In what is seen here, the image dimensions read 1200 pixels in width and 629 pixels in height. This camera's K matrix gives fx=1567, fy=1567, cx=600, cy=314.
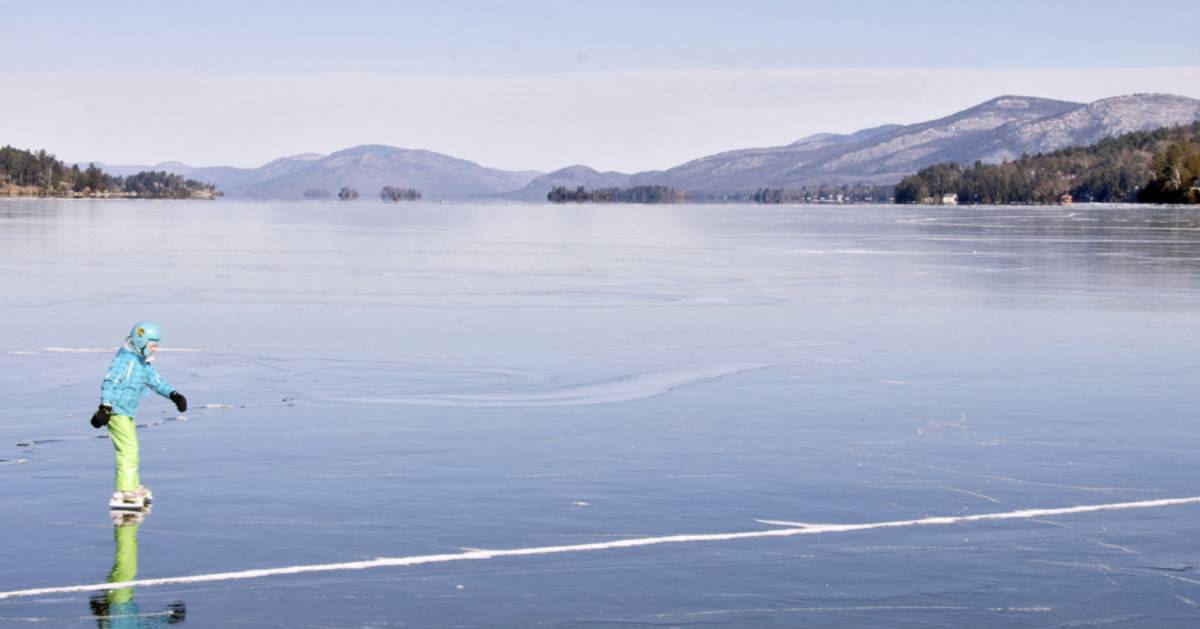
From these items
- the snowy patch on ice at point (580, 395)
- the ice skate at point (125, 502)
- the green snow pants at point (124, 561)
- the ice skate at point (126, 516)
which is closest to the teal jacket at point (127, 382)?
the ice skate at point (125, 502)

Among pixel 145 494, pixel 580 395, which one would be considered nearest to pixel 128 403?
pixel 145 494

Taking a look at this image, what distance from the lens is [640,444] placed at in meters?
15.3

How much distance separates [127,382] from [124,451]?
2.26 ft

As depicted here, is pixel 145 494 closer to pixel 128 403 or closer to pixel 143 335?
pixel 128 403

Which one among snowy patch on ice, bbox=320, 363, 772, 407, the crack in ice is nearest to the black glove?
the crack in ice

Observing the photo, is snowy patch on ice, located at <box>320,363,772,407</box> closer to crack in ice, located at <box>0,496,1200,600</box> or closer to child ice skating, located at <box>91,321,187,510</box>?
child ice skating, located at <box>91,321,187,510</box>

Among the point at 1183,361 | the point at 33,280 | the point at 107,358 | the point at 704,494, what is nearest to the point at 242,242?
the point at 33,280

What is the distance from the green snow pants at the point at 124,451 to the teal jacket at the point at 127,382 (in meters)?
0.14

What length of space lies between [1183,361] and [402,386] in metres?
11.0

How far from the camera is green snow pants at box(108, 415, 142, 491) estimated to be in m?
12.2

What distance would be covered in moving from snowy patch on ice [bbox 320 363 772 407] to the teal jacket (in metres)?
5.29

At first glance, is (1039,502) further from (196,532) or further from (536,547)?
(196,532)

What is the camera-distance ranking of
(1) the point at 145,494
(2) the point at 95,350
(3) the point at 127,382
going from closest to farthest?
1. (1) the point at 145,494
2. (3) the point at 127,382
3. (2) the point at 95,350

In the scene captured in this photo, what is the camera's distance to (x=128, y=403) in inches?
501
